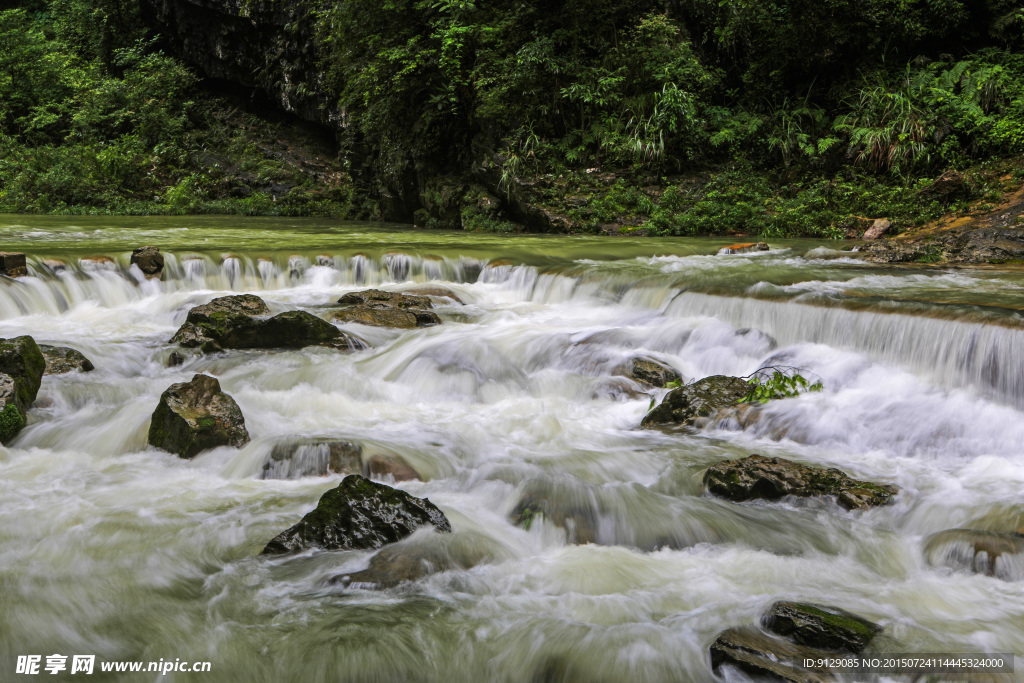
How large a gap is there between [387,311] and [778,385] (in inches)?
182

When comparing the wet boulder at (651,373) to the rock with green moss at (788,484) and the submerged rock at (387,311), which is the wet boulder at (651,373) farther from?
the submerged rock at (387,311)

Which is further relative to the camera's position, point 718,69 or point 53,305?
point 718,69

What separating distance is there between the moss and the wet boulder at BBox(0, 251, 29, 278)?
4788 millimetres

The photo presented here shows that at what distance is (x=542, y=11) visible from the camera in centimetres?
1591

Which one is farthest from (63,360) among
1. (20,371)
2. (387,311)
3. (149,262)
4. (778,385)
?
(778,385)

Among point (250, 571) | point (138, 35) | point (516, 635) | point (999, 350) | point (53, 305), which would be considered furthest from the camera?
point (138, 35)

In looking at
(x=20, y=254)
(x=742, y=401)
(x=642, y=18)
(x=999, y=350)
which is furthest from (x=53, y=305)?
(x=642, y=18)

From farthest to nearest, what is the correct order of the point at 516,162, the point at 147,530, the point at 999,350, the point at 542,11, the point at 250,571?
the point at 542,11, the point at 516,162, the point at 999,350, the point at 147,530, the point at 250,571

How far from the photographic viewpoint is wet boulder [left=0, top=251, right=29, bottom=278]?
884 centimetres

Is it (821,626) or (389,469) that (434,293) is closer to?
(389,469)

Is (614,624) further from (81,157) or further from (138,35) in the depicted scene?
(138,35)

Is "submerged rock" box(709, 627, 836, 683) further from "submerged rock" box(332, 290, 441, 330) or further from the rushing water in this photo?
"submerged rock" box(332, 290, 441, 330)

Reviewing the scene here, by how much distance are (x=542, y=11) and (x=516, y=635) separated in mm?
15585

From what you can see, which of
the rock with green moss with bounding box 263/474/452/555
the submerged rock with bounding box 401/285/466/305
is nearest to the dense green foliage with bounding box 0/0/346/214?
the submerged rock with bounding box 401/285/466/305
